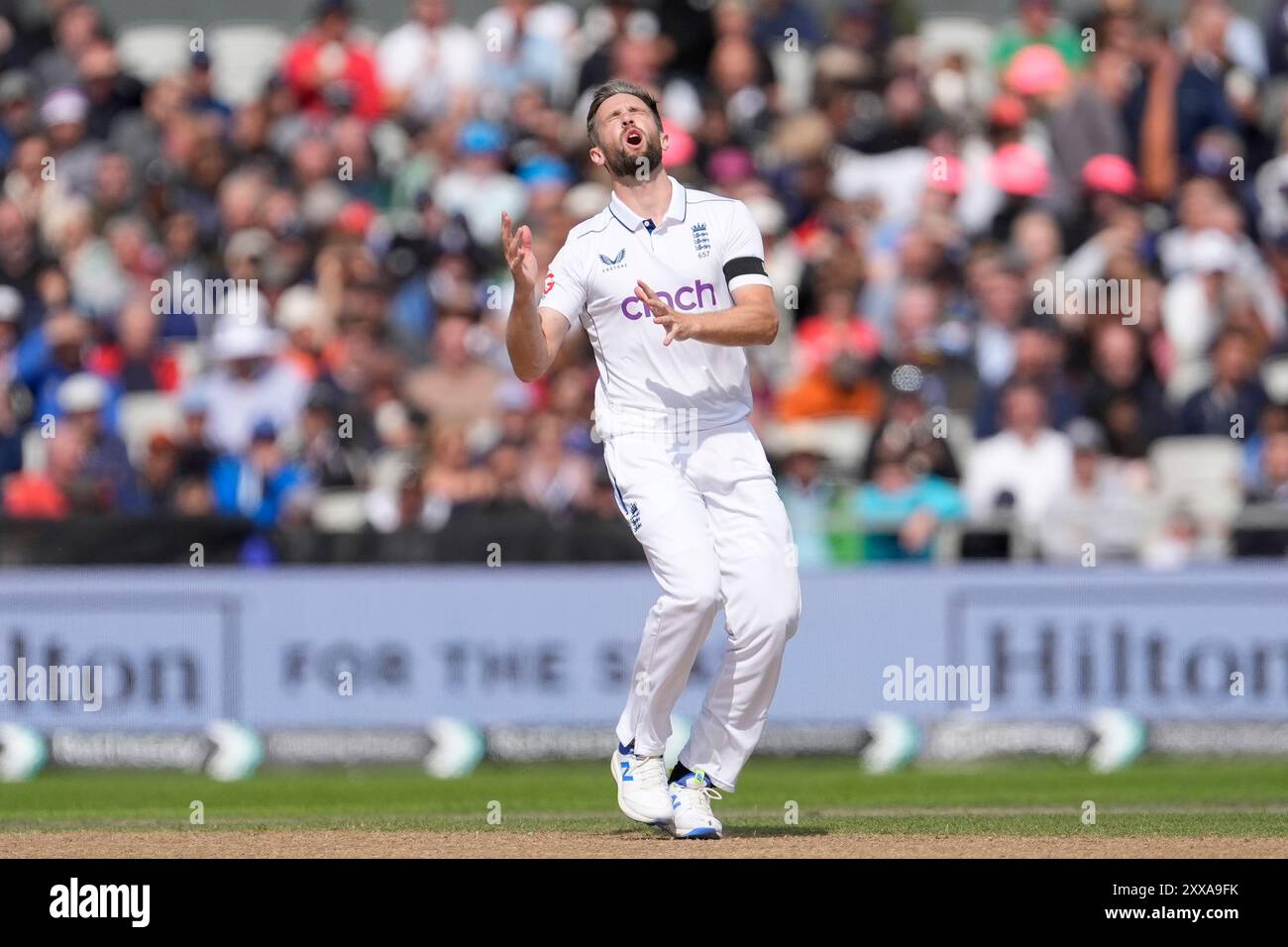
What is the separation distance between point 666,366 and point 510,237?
0.96 meters

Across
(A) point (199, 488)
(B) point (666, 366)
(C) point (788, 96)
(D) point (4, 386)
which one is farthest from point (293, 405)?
(B) point (666, 366)

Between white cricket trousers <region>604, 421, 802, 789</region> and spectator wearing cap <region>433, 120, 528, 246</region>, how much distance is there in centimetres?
911

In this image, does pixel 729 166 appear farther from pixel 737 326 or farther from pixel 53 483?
pixel 737 326

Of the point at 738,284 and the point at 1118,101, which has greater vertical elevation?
the point at 1118,101

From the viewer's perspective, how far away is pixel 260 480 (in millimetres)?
16188

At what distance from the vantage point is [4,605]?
14.7 m

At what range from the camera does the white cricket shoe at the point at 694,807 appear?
30.5 feet

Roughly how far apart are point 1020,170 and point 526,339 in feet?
32.4

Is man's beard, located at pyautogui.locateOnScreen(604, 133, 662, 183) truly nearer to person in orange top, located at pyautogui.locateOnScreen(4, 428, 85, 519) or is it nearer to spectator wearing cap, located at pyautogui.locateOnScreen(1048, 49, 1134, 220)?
person in orange top, located at pyautogui.locateOnScreen(4, 428, 85, 519)

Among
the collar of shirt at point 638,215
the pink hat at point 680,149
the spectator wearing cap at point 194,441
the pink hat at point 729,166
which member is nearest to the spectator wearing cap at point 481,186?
the pink hat at point 680,149

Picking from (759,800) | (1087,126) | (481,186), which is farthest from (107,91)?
(759,800)

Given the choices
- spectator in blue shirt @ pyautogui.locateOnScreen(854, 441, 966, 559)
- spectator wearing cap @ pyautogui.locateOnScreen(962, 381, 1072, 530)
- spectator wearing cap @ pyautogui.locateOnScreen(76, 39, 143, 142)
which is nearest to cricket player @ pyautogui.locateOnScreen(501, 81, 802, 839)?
spectator in blue shirt @ pyautogui.locateOnScreen(854, 441, 966, 559)

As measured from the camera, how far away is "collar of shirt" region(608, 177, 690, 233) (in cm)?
927

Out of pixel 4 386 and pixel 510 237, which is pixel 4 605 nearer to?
pixel 4 386
